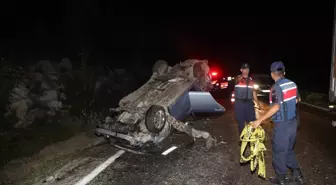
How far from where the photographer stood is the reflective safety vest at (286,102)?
430cm

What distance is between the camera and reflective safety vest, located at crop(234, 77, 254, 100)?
6.58 m

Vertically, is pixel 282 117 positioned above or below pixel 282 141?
above

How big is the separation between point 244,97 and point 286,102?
2293 millimetres

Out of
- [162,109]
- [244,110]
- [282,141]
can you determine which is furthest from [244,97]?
[282,141]

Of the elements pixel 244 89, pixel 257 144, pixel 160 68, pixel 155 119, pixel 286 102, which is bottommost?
pixel 257 144

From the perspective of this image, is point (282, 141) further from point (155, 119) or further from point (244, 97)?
point (155, 119)

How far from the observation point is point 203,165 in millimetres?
5457

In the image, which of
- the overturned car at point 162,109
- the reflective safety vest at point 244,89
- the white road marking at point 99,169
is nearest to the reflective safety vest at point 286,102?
the reflective safety vest at point 244,89

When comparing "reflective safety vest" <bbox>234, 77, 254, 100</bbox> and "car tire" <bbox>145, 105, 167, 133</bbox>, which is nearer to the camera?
"car tire" <bbox>145, 105, 167, 133</bbox>

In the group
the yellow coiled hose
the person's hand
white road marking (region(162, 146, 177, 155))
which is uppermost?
the person's hand

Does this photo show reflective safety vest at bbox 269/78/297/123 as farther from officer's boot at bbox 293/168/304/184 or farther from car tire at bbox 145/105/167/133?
car tire at bbox 145/105/167/133

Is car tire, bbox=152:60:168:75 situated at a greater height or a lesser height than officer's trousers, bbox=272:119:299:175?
greater

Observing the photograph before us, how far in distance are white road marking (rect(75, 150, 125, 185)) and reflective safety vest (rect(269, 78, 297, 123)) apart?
9.53ft

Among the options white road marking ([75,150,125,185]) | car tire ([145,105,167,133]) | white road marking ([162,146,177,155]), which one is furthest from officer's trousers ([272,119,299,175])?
white road marking ([75,150,125,185])
